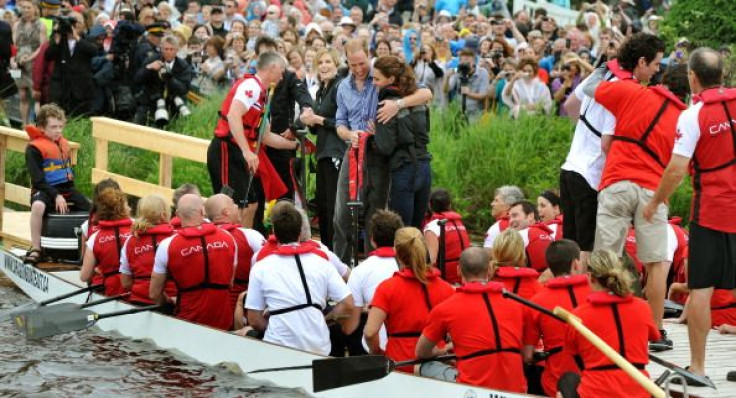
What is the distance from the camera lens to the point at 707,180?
8.85 metres

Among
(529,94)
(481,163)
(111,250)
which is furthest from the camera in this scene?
(529,94)

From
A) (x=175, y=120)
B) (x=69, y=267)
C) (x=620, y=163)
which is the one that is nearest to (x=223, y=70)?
(x=175, y=120)

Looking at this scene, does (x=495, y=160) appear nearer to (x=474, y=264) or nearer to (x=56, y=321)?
(x=56, y=321)

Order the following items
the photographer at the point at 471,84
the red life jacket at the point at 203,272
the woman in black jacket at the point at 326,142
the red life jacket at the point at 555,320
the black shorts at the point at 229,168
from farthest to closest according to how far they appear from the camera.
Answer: the photographer at the point at 471,84, the black shorts at the point at 229,168, the woman in black jacket at the point at 326,142, the red life jacket at the point at 203,272, the red life jacket at the point at 555,320

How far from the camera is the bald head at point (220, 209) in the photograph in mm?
11219

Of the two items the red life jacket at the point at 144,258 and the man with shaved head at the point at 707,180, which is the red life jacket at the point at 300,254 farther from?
the man with shaved head at the point at 707,180

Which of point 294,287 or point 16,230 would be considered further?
point 16,230

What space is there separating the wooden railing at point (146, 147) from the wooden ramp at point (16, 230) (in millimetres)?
973

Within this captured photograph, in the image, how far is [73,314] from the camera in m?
11.8

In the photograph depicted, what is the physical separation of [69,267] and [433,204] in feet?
12.9

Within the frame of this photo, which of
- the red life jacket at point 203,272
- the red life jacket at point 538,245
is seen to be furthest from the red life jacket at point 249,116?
the red life jacket at point 538,245

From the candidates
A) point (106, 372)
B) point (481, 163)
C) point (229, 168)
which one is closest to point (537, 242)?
point (229, 168)

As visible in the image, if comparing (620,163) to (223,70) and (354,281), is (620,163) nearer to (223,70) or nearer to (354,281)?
(354,281)

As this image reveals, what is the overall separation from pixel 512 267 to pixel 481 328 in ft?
2.56
